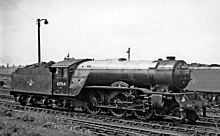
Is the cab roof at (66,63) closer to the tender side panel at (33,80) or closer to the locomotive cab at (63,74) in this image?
the locomotive cab at (63,74)

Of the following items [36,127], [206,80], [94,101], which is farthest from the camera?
[206,80]

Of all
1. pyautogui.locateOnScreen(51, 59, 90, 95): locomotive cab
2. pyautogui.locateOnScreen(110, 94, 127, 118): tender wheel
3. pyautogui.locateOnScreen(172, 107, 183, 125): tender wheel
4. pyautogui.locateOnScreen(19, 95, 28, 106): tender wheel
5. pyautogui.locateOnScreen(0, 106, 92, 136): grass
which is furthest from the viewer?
pyautogui.locateOnScreen(19, 95, 28, 106): tender wheel

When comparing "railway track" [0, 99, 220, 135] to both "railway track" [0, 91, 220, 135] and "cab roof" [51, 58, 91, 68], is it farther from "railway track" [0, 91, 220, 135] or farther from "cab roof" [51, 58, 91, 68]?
"cab roof" [51, 58, 91, 68]

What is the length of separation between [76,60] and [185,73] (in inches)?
285

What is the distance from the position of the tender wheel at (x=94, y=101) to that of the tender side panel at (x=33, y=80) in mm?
3141

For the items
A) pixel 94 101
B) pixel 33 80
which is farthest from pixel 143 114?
pixel 33 80

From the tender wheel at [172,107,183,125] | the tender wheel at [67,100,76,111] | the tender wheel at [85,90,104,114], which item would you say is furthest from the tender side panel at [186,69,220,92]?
the tender wheel at [67,100,76,111]

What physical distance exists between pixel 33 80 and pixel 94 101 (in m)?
5.60

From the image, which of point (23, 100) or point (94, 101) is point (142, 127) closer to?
point (94, 101)

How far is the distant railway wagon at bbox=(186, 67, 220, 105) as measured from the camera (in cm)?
2258

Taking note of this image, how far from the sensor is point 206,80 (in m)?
23.3

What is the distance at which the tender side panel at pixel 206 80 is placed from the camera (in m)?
22.6

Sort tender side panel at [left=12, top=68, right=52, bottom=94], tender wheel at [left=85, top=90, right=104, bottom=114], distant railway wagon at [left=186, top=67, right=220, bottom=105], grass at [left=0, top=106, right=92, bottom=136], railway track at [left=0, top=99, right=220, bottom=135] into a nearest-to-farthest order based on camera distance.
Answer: grass at [left=0, top=106, right=92, bottom=136]
railway track at [left=0, top=99, right=220, bottom=135]
tender wheel at [left=85, top=90, right=104, bottom=114]
tender side panel at [left=12, top=68, right=52, bottom=94]
distant railway wagon at [left=186, top=67, right=220, bottom=105]

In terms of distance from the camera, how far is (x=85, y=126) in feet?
41.2
